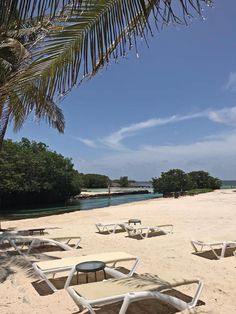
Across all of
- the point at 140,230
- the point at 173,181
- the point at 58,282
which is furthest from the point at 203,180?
the point at 58,282

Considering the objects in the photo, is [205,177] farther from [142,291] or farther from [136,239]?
[142,291]

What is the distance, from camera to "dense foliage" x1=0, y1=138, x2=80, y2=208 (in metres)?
37.5

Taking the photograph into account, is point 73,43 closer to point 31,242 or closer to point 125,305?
point 125,305

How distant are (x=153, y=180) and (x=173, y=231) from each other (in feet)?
136

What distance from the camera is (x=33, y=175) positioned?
134 feet

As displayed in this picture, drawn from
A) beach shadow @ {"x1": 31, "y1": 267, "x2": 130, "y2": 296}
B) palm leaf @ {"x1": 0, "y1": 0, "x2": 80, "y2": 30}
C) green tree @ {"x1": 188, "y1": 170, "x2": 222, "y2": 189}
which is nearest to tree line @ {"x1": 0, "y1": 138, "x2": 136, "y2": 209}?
green tree @ {"x1": 188, "y1": 170, "x2": 222, "y2": 189}

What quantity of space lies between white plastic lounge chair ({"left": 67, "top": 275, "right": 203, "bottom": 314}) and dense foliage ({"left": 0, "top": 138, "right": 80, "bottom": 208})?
33.3 metres

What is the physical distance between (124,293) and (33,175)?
1480 inches

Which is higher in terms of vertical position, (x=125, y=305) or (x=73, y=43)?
(x=73, y=43)

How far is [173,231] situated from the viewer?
11.9 m

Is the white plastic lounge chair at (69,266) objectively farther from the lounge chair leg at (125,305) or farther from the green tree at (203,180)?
the green tree at (203,180)

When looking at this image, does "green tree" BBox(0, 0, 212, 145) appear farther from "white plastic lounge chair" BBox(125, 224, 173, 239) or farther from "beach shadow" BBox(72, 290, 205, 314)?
"white plastic lounge chair" BBox(125, 224, 173, 239)

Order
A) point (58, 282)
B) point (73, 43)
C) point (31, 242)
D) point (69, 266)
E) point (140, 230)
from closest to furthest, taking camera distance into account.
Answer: point (73, 43), point (69, 266), point (58, 282), point (31, 242), point (140, 230)

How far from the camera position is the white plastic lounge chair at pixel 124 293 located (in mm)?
4250
